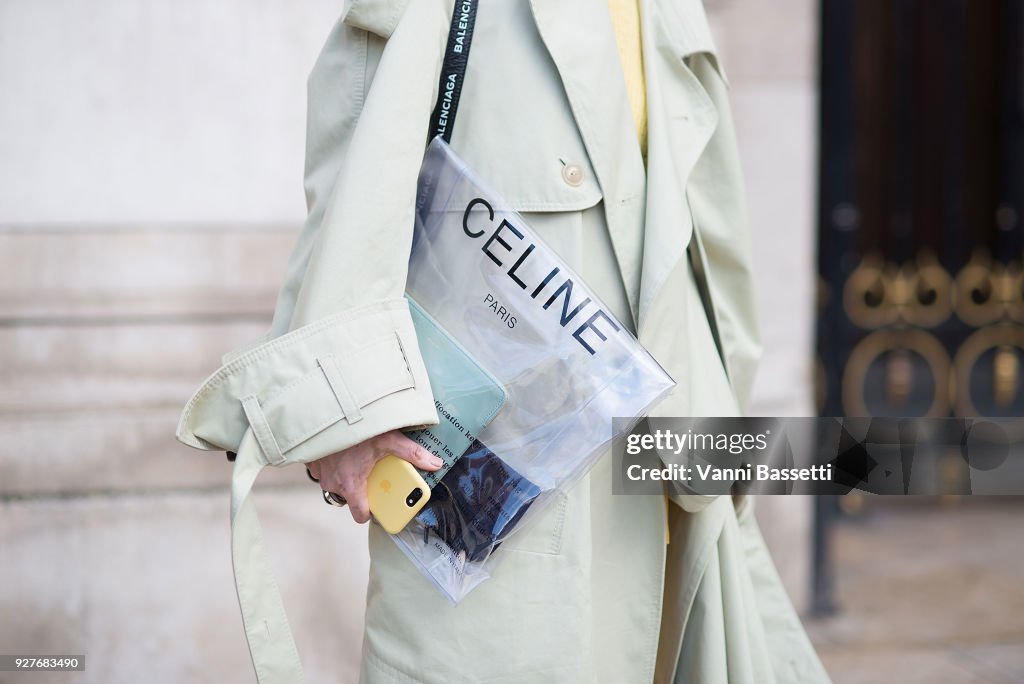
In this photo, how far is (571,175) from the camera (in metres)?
1.53

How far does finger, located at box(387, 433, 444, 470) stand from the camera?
1439 mm

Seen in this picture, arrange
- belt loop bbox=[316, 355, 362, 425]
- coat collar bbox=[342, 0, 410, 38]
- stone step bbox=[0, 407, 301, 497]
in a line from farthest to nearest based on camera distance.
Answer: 1. stone step bbox=[0, 407, 301, 497]
2. coat collar bbox=[342, 0, 410, 38]
3. belt loop bbox=[316, 355, 362, 425]

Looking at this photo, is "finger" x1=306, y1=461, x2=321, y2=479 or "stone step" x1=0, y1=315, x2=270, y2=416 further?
"stone step" x1=0, y1=315, x2=270, y2=416

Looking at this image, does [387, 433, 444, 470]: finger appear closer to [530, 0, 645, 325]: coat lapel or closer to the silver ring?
the silver ring

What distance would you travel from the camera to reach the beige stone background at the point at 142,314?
293 cm

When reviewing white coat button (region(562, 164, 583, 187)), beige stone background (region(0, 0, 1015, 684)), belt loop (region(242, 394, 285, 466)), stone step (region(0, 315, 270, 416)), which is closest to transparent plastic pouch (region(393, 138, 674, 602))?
white coat button (region(562, 164, 583, 187))

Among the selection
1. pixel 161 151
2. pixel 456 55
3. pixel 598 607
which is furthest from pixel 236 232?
pixel 598 607

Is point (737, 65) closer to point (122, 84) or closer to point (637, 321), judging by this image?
point (122, 84)

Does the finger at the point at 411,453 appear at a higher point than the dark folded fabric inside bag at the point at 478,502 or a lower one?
higher

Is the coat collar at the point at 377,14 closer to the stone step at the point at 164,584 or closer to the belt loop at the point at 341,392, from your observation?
the belt loop at the point at 341,392

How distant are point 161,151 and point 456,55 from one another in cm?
176

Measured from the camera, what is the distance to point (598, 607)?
162 centimetres

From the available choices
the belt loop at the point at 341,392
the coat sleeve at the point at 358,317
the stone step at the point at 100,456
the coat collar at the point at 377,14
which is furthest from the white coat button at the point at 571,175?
the stone step at the point at 100,456

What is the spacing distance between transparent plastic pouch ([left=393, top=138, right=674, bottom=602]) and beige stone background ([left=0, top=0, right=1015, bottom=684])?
1.70 meters
